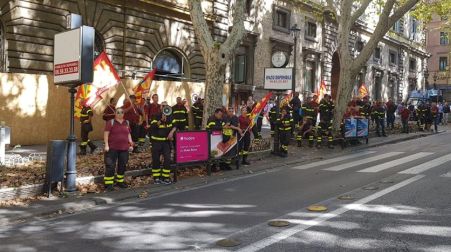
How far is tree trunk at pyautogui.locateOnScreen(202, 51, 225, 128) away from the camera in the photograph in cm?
1384

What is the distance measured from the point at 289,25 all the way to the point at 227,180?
22.3 m

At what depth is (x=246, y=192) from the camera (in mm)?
9625

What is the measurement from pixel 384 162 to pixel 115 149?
802 centimetres

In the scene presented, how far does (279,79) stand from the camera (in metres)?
15.9

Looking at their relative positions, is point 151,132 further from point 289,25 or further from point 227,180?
point 289,25

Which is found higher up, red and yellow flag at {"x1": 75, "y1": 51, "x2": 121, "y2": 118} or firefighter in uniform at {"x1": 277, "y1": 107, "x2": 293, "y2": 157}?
red and yellow flag at {"x1": 75, "y1": 51, "x2": 121, "y2": 118}

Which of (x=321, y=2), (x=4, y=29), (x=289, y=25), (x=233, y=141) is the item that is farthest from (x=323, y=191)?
(x=321, y=2)

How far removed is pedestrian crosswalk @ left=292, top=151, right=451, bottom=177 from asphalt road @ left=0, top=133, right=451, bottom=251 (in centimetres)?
164

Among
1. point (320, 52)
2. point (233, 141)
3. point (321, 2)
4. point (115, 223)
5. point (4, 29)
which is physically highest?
point (321, 2)

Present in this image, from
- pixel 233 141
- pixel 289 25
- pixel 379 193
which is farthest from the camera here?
pixel 289 25

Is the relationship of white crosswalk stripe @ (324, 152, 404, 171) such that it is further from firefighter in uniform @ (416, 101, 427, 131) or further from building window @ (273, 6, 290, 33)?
building window @ (273, 6, 290, 33)

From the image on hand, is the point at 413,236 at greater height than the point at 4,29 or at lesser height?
lesser

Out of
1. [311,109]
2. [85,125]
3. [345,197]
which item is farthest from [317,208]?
[311,109]

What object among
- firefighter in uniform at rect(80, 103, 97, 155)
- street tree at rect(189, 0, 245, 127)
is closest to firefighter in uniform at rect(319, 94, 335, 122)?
street tree at rect(189, 0, 245, 127)
